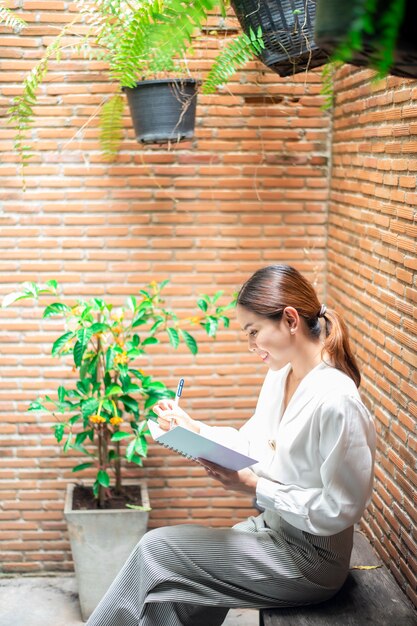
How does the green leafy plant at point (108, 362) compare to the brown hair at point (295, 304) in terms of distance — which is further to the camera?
the green leafy plant at point (108, 362)

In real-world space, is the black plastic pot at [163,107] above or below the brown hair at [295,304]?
above

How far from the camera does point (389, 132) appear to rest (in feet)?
8.92

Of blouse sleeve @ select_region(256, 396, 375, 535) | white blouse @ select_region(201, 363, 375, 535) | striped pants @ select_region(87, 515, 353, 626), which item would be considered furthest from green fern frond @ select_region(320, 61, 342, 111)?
striped pants @ select_region(87, 515, 353, 626)

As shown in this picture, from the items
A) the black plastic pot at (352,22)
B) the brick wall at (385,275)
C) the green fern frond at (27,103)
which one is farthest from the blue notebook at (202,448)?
the green fern frond at (27,103)

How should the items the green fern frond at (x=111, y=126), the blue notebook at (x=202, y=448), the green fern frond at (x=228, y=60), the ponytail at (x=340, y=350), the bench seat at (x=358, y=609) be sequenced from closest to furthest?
the blue notebook at (x=202, y=448) → the bench seat at (x=358, y=609) → the ponytail at (x=340, y=350) → the green fern frond at (x=228, y=60) → the green fern frond at (x=111, y=126)

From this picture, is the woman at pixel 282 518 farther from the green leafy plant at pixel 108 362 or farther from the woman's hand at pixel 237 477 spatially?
the green leafy plant at pixel 108 362

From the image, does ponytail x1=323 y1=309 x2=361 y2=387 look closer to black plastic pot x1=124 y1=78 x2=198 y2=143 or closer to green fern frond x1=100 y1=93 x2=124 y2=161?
black plastic pot x1=124 y1=78 x2=198 y2=143

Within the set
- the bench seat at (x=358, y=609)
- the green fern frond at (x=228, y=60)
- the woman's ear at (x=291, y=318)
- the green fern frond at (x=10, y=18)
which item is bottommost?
the bench seat at (x=358, y=609)

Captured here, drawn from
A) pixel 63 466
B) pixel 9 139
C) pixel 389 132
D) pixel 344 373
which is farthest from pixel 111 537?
pixel 389 132

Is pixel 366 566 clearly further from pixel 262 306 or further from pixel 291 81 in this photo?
pixel 291 81

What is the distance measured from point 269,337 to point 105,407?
1135mm

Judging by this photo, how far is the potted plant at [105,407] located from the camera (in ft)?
10.6

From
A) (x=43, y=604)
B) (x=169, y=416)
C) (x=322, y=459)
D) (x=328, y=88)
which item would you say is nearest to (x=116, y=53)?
(x=328, y=88)

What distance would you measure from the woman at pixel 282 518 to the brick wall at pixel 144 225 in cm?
130
